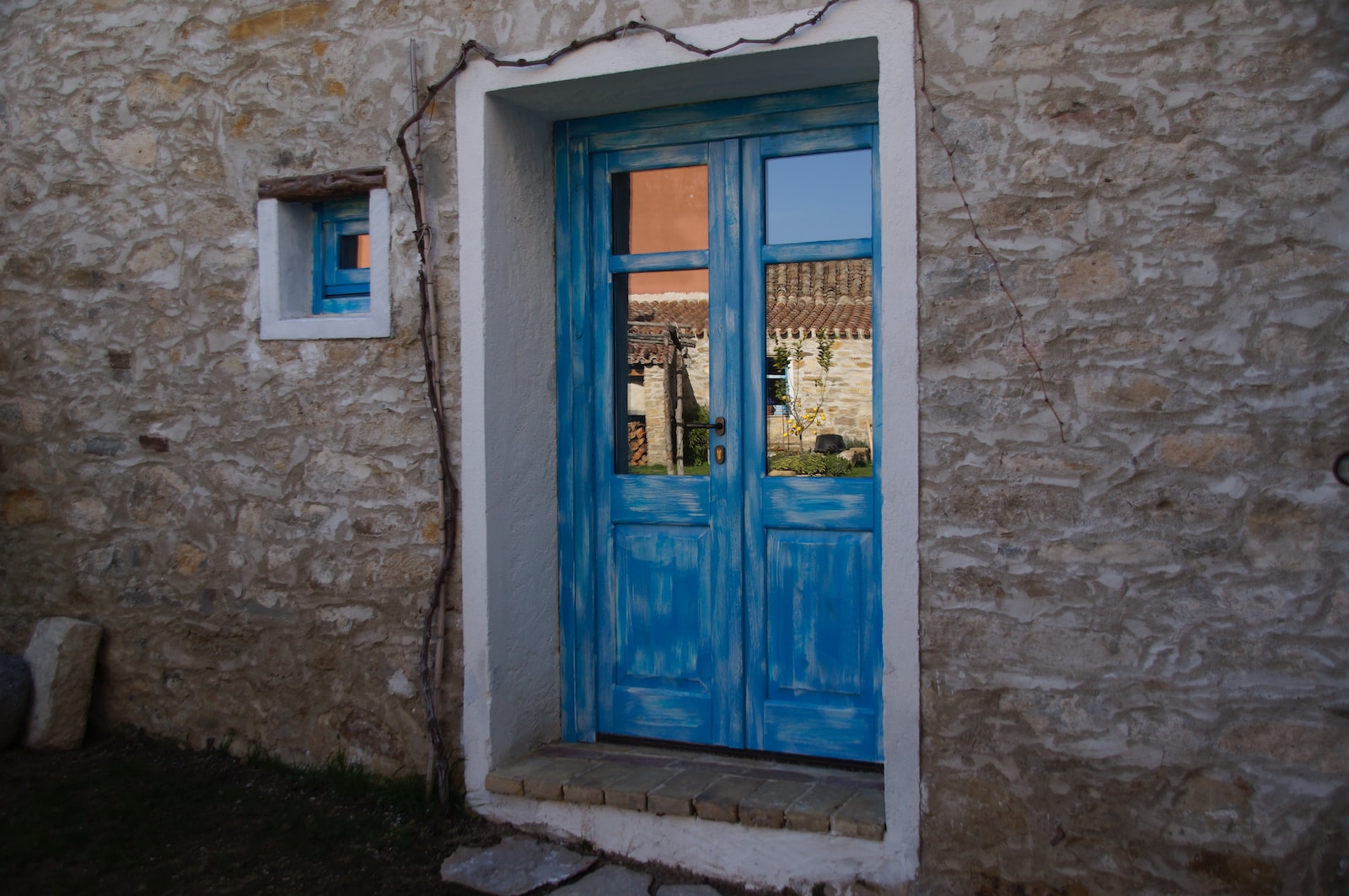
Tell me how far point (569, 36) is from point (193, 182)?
1543mm

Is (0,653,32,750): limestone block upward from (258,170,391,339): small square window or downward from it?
downward

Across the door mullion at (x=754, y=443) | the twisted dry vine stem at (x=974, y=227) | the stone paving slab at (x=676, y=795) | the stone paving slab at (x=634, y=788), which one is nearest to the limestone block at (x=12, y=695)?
the stone paving slab at (x=634, y=788)

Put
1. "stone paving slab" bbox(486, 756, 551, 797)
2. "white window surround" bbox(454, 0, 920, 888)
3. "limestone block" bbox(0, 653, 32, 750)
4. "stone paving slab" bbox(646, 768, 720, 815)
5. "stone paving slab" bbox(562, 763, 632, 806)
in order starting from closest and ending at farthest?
1. "white window surround" bbox(454, 0, 920, 888)
2. "stone paving slab" bbox(646, 768, 720, 815)
3. "stone paving slab" bbox(562, 763, 632, 806)
4. "stone paving slab" bbox(486, 756, 551, 797)
5. "limestone block" bbox(0, 653, 32, 750)

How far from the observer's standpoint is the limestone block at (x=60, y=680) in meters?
3.69

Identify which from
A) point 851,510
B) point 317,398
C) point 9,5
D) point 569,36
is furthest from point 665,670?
point 9,5

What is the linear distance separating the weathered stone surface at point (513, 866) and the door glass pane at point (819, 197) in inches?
80.1

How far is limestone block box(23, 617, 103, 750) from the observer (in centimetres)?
369

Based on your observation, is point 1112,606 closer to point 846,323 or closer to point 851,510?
point 851,510

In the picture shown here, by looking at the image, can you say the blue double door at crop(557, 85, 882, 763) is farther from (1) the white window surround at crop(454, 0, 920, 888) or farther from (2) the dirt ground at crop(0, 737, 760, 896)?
(2) the dirt ground at crop(0, 737, 760, 896)

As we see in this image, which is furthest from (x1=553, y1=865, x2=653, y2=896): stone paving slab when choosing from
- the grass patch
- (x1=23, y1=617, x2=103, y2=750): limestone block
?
(x1=23, y1=617, x2=103, y2=750): limestone block

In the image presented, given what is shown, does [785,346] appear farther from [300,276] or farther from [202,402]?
[202,402]

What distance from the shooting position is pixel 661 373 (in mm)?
3416

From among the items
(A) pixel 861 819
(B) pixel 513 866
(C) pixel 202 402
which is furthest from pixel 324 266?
(A) pixel 861 819

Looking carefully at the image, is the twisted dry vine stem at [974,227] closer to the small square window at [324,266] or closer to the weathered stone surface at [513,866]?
the small square window at [324,266]
